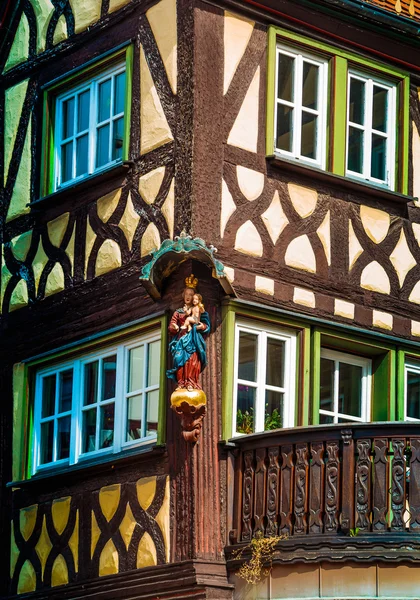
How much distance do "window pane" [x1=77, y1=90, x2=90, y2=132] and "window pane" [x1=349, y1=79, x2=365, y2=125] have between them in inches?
109

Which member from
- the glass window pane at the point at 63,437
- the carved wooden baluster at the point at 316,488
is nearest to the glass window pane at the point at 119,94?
the glass window pane at the point at 63,437

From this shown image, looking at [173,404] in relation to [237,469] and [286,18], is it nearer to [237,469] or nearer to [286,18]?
[237,469]

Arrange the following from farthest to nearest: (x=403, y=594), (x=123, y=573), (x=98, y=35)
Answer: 1. (x=98, y=35)
2. (x=123, y=573)
3. (x=403, y=594)

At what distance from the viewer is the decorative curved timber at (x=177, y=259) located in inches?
683

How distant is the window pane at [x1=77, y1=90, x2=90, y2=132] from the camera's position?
65.4 ft

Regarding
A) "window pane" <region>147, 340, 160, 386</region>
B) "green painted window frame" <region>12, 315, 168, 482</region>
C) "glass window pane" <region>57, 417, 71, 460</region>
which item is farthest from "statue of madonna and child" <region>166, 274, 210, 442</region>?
"glass window pane" <region>57, 417, 71, 460</region>

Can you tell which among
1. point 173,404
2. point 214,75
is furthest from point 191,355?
point 214,75

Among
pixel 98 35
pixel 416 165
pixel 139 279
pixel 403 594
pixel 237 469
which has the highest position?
pixel 98 35

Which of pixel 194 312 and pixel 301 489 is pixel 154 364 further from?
pixel 301 489

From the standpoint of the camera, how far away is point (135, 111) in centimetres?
1895

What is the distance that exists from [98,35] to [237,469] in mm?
5159

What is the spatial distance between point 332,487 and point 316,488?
0.16 metres

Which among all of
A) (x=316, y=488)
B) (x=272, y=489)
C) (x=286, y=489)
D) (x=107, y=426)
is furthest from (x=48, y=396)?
(x=316, y=488)

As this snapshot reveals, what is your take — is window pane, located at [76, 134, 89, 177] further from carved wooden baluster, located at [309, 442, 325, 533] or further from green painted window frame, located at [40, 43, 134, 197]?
carved wooden baluster, located at [309, 442, 325, 533]
